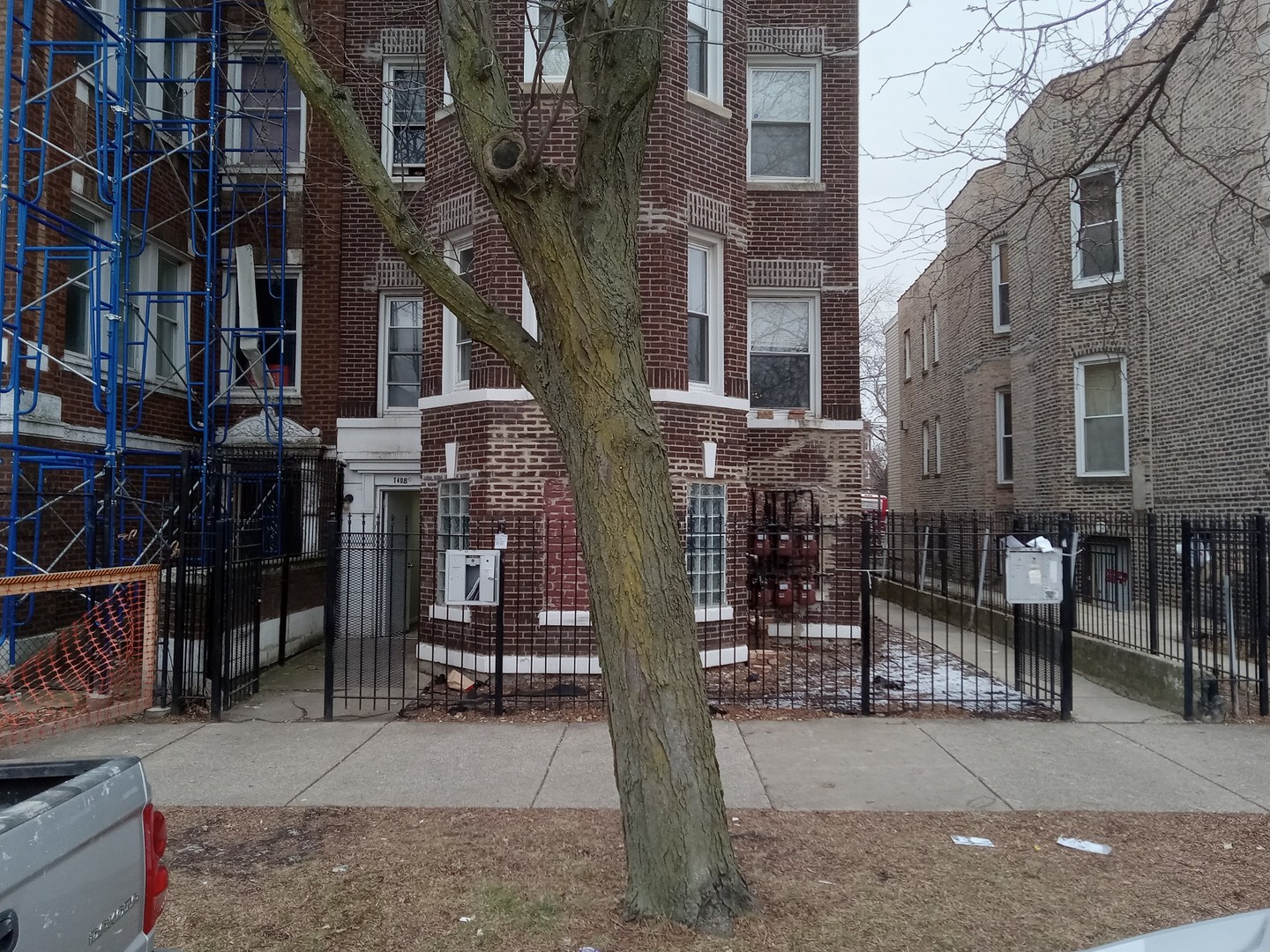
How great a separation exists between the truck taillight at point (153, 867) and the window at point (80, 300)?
9.67 meters

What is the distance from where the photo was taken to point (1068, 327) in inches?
623

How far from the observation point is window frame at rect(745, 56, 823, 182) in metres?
13.0

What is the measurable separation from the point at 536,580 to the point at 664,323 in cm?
317

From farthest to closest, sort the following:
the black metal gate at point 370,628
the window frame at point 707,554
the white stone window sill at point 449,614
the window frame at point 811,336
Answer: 1. the window frame at point 811,336
2. the window frame at point 707,554
3. the white stone window sill at point 449,614
4. the black metal gate at point 370,628

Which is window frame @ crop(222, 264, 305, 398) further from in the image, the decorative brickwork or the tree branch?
the tree branch

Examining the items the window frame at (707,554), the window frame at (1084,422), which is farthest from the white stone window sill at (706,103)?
the window frame at (1084,422)

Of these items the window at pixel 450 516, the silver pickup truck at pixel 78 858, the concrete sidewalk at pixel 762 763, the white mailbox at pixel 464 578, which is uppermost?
the window at pixel 450 516

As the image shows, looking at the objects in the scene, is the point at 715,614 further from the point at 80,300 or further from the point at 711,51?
the point at 80,300

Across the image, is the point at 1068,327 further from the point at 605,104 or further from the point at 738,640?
the point at 605,104

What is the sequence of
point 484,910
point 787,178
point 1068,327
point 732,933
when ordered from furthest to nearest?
point 1068,327
point 787,178
point 484,910
point 732,933

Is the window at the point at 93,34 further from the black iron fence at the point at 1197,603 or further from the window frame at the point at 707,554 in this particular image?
the black iron fence at the point at 1197,603

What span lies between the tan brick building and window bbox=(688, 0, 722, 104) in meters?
3.49

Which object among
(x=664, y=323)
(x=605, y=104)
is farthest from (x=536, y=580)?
(x=605, y=104)

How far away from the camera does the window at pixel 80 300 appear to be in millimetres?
10836
